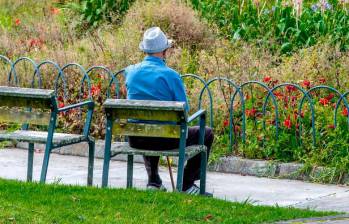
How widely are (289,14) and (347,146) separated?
191 inches

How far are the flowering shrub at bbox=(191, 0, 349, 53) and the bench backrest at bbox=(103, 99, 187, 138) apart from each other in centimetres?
532

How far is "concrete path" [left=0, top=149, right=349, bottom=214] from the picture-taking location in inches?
402

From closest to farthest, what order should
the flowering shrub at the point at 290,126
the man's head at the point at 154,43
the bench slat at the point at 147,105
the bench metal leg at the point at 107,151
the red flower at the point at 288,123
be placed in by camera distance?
the bench slat at the point at 147,105
the bench metal leg at the point at 107,151
the man's head at the point at 154,43
the flowering shrub at the point at 290,126
the red flower at the point at 288,123

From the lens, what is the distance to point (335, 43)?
15.0 metres

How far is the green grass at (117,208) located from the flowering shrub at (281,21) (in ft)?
19.1

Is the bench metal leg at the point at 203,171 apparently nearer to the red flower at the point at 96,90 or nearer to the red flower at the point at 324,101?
the red flower at the point at 324,101

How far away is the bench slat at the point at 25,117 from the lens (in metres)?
10.2

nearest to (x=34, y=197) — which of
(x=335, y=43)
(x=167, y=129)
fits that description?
(x=167, y=129)

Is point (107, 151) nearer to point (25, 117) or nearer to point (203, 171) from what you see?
point (203, 171)

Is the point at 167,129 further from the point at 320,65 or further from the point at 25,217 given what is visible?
the point at 320,65

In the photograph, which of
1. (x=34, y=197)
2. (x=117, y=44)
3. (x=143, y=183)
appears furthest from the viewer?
(x=117, y=44)

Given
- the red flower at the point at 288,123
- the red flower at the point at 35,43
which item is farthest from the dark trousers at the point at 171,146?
the red flower at the point at 35,43

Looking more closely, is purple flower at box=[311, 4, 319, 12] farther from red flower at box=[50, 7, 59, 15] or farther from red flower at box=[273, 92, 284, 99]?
red flower at box=[50, 7, 59, 15]

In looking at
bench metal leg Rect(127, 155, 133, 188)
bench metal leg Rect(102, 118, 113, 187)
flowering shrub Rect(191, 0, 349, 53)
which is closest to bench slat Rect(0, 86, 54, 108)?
bench metal leg Rect(102, 118, 113, 187)
